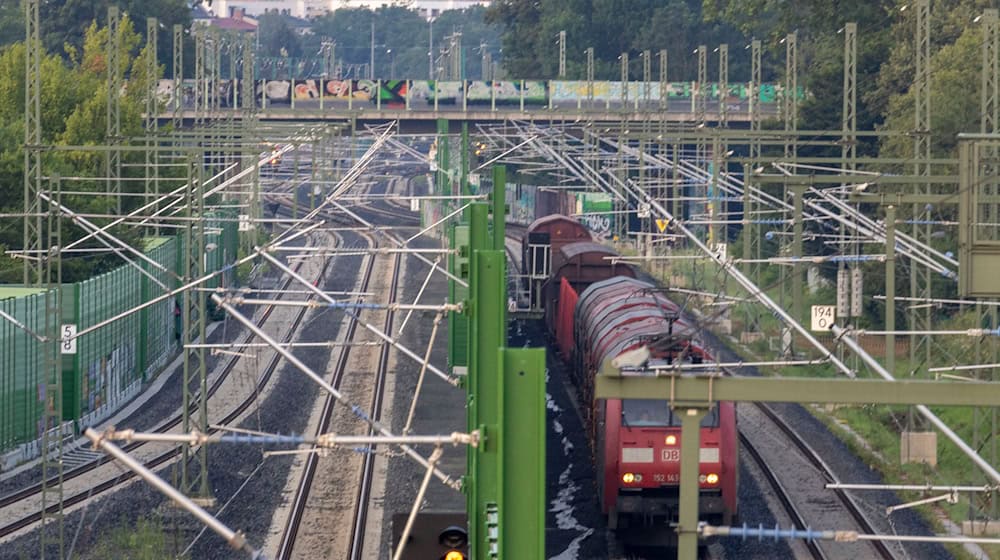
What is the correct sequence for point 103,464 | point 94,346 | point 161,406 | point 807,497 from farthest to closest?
1. point 161,406
2. point 94,346
3. point 103,464
4. point 807,497

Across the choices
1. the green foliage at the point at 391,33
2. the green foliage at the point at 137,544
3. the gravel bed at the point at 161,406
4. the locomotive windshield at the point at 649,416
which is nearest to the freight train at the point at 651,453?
the locomotive windshield at the point at 649,416

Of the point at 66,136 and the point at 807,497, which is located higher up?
the point at 66,136

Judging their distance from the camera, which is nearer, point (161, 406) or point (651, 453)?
point (651, 453)

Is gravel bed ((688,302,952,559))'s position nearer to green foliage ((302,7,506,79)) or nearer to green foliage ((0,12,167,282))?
green foliage ((0,12,167,282))

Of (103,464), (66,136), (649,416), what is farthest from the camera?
(66,136)

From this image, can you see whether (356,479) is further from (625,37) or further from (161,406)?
(625,37)

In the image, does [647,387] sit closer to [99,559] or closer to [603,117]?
[99,559]

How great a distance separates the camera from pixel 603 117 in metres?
54.7

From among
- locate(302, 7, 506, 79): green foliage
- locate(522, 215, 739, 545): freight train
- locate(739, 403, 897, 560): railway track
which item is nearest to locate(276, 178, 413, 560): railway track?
locate(522, 215, 739, 545): freight train

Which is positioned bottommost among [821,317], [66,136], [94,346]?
[94,346]

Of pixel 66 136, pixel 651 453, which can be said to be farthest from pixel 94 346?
pixel 651 453

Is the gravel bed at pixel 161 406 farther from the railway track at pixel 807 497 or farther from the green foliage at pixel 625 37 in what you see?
the green foliage at pixel 625 37

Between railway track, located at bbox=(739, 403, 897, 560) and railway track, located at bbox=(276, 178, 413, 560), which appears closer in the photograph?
railway track, located at bbox=(739, 403, 897, 560)

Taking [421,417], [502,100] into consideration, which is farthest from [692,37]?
[421,417]
